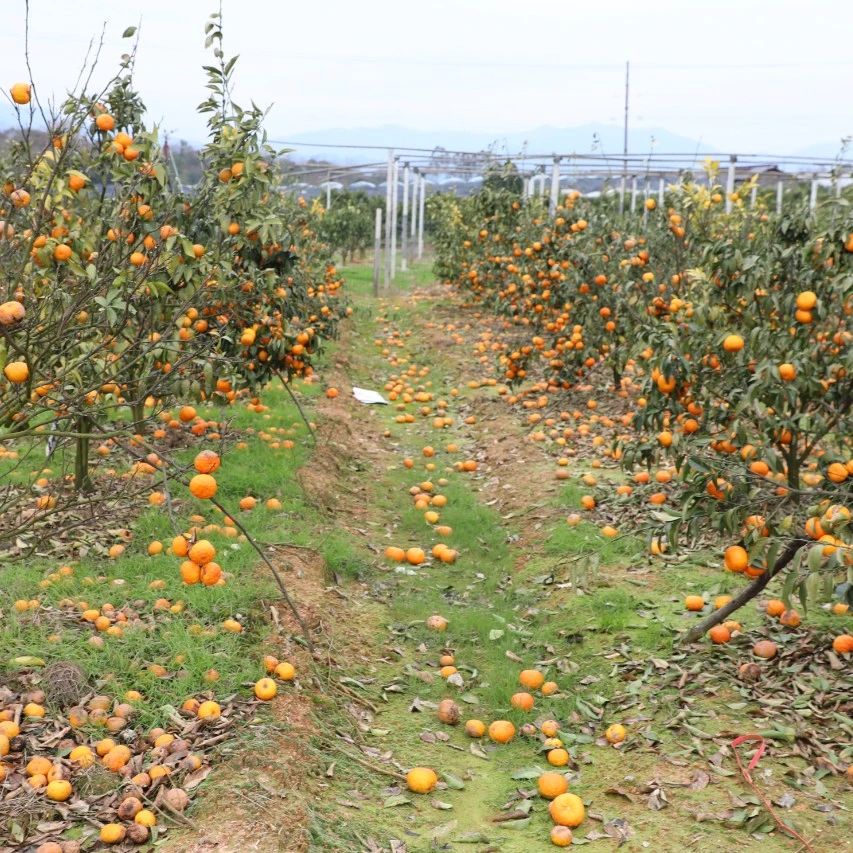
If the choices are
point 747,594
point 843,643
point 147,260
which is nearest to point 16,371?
point 147,260

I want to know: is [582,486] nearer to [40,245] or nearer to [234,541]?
[234,541]

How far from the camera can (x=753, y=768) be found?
3.83 metres

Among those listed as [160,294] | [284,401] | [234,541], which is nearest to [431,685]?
[234,541]

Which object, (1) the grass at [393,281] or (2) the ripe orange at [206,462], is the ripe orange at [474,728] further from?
(1) the grass at [393,281]

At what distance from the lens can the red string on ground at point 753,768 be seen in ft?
11.2

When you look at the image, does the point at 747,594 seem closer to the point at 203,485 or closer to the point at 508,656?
the point at 508,656

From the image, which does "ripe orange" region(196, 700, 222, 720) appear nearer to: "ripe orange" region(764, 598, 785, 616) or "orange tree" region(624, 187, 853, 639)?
"orange tree" region(624, 187, 853, 639)

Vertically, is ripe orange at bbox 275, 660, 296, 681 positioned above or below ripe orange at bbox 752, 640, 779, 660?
below

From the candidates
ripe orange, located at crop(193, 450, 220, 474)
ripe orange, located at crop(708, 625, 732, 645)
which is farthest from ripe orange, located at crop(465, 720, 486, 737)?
ripe orange, located at crop(193, 450, 220, 474)

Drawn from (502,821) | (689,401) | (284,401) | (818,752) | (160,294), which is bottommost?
(502,821)

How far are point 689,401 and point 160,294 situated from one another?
137 inches

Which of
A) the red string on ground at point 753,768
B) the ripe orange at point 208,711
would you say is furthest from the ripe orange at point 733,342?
the ripe orange at point 208,711

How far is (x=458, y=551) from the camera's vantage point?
699 centimetres

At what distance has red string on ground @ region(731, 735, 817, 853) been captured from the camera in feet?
11.2
